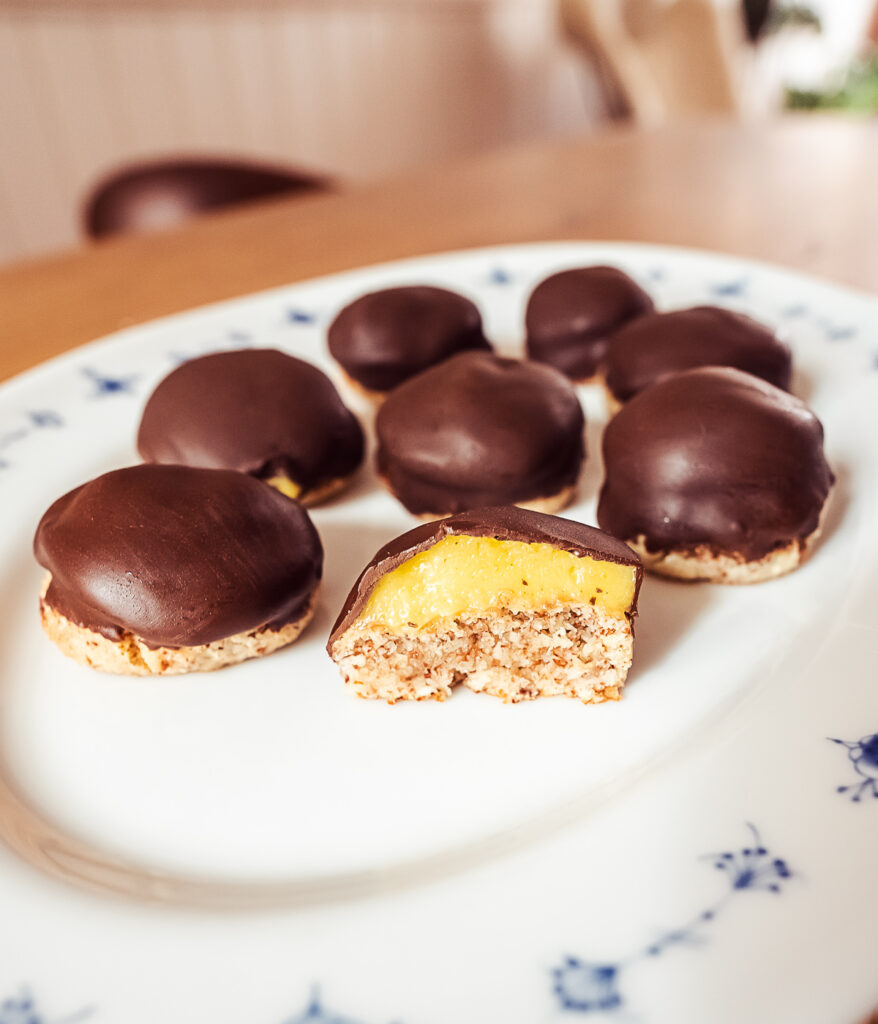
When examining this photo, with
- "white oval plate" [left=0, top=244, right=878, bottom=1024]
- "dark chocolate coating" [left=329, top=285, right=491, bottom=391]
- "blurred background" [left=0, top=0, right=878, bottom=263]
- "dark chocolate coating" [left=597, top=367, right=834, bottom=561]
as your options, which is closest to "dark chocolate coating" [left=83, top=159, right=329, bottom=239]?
"blurred background" [left=0, top=0, right=878, bottom=263]

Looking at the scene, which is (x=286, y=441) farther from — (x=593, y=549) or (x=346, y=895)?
(x=346, y=895)

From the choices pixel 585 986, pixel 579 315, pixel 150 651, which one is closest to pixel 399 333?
pixel 579 315

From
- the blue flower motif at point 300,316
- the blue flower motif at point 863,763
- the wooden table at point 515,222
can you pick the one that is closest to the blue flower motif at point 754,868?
the blue flower motif at point 863,763

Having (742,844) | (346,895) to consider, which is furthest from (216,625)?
(742,844)

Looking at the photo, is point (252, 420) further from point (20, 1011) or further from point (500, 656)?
point (20, 1011)

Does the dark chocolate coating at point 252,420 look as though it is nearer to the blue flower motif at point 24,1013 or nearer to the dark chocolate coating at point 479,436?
the dark chocolate coating at point 479,436

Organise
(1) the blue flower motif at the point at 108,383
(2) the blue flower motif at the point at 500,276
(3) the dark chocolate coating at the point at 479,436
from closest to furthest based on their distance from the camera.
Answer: (3) the dark chocolate coating at the point at 479,436
(1) the blue flower motif at the point at 108,383
(2) the blue flower motif at the point at 500,276

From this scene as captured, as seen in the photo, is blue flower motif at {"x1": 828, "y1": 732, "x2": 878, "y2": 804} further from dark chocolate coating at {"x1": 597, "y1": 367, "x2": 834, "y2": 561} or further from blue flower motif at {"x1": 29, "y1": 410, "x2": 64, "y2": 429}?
blue flower motif at {"x1": 29, "y1": 410, "x2": 64, "y2": 429}
